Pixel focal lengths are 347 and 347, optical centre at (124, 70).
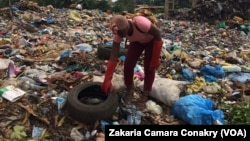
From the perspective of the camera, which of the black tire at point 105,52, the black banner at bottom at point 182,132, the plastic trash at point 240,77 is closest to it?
the black banner at bottom at point 182,132

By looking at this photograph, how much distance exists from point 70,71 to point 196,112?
2413 mm

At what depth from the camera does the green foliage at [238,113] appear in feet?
13.5

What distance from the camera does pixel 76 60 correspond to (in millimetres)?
6023

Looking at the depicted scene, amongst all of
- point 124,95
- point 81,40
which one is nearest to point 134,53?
point 124,95

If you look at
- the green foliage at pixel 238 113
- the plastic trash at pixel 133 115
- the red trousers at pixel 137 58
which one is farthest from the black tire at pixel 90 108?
the green foliage at pixel 238 113

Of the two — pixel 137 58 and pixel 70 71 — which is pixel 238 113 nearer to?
pixel 137 58

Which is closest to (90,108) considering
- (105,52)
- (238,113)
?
(238,113)

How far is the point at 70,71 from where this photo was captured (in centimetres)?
569

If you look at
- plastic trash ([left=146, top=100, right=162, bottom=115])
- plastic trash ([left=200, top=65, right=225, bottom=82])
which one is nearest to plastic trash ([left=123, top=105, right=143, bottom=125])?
plastic trash ([left=146, top=100, right=162, bottom=115])

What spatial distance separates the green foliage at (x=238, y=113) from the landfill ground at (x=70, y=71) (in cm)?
7

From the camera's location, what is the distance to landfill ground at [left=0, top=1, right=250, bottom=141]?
13.5ft

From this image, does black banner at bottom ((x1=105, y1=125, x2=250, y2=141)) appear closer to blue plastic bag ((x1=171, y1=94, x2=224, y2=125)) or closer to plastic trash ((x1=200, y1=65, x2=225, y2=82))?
blue plastic bag ((x1=171, y1=94, x2=224, y2=125))

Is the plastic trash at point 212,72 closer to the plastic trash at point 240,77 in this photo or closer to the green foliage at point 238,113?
the plastic trash at point 240,77

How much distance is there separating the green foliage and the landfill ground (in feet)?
0.22
